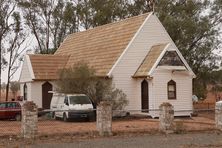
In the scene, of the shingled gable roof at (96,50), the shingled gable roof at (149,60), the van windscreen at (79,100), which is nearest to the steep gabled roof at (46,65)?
the shingled gable roof at (96,50)

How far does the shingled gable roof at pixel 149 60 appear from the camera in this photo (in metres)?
37.6

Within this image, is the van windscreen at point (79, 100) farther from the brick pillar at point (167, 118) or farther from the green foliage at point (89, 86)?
the brick pillar at point (167, 118)

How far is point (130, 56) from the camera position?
38875 millimetres

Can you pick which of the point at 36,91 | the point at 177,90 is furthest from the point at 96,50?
the point at 177,90

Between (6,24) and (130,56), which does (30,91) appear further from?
(6,24)

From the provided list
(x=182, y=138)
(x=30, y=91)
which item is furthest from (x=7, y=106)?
(x=182, y=138)

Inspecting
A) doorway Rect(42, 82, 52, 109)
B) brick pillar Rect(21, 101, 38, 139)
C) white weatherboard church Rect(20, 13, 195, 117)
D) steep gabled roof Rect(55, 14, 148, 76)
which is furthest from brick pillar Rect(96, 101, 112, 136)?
doorway Rect(42, 82, 52, 109)

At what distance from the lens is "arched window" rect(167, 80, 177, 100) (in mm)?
38062

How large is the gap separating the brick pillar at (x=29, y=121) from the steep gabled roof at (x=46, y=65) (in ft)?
64.4

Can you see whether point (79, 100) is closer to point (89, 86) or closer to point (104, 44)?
point (89, 86)

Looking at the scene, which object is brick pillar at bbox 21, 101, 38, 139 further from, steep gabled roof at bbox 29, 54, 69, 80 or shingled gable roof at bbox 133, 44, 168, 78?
steep gabled roof at bbox 29, 54, 69, 80

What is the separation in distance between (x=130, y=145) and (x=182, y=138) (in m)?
3.57

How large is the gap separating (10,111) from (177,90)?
12.9 meters

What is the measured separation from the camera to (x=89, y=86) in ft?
123
